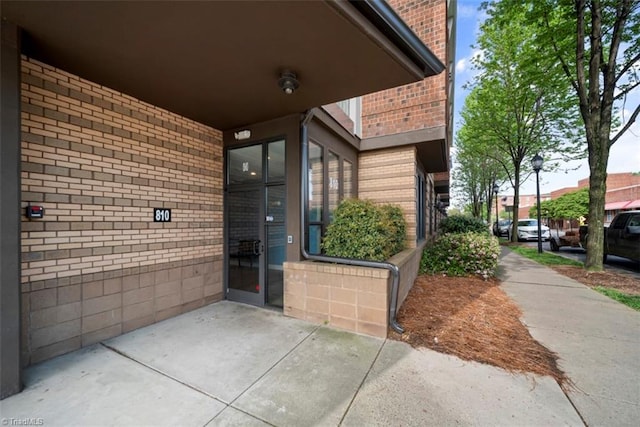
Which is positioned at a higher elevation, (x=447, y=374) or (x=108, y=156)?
(x=108, y=156)

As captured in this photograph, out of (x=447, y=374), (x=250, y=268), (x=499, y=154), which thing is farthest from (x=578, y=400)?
(x=499, y=154)

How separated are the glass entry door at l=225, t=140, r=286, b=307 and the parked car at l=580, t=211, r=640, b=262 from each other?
916cm

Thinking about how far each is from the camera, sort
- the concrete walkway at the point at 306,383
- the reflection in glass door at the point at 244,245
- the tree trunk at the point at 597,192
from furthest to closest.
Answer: the tree trunk at the point at 597,192 → the reflection in glass door at the point at 244,245 → the concrete walkway at the point at 306,383

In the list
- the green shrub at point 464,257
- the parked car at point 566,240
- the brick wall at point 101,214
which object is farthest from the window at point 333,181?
the parked car at point 566,240

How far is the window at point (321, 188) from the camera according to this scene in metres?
4.74

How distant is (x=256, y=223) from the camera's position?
4.50 meters

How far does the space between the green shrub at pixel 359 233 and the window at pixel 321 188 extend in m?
0.45

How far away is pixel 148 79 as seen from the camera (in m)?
3.07

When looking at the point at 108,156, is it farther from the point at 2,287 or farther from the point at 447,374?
the point at 447,374

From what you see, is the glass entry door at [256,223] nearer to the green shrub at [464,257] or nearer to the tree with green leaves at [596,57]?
the green shrub at [464,257]

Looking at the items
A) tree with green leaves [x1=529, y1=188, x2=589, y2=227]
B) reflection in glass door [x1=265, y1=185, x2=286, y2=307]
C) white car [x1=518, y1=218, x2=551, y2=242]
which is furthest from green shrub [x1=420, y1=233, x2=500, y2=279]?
tree with green leaves [x1=529, y1=188, x2=589, y2=227]

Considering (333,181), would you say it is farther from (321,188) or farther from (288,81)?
(288,81)

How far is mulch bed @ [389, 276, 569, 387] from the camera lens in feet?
8.87

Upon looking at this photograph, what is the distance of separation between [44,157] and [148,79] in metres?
1.43
